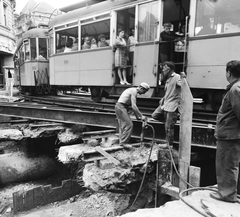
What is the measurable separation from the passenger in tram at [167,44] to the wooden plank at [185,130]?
2.67 metres

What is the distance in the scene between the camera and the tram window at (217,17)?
17.1 ft

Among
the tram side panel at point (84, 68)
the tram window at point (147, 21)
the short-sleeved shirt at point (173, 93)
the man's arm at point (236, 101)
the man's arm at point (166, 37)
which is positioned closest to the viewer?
the man's arm at point (236, 101)

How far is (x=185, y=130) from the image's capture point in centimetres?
394

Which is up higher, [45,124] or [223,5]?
[223,5]

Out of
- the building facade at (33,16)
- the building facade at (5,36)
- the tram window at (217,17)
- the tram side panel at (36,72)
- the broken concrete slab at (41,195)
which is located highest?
the building facade at (33,16)

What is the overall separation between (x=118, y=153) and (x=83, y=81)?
14.6ft

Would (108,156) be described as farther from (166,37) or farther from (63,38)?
(63,38)

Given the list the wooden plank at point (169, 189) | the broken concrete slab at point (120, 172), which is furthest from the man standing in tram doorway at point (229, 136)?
the broken concrete slab at point (120, 172)

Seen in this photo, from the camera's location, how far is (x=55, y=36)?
30.9ft

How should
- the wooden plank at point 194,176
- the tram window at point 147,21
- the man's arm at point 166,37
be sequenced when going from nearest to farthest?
the wooden plank at point 194,176, the man's arm at point 166,37, the tram window at point 147,21

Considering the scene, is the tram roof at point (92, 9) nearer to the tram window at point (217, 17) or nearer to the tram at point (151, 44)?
the tram at point (151, 44)

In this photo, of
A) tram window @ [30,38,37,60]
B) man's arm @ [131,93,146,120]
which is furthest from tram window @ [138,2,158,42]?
tram window @ [30,38,37,60]

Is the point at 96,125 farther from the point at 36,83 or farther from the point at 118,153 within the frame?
the point at 36,83

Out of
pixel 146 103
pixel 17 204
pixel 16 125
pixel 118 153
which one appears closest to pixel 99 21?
pixel 146 103
